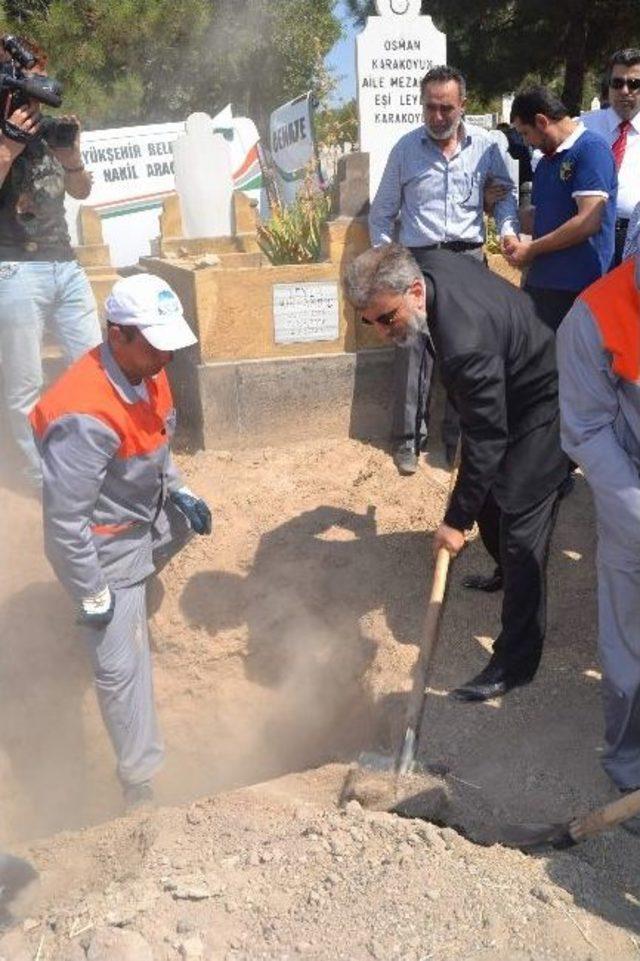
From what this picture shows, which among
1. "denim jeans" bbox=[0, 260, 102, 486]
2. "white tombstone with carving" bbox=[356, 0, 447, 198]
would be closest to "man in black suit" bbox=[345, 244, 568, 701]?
"denim jeans" bbox=[0, 260, 102, 486]

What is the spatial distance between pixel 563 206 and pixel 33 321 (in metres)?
2.72

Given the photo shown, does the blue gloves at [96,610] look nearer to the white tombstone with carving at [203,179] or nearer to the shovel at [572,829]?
the shovel at [572,829]

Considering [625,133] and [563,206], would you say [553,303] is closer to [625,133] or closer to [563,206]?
[563,206]

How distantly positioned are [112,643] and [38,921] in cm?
131

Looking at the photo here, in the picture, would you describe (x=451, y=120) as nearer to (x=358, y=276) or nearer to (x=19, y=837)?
(x=358, y=276)

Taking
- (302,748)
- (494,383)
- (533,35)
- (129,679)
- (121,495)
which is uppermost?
(533,35)

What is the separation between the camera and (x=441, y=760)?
398 centimetres

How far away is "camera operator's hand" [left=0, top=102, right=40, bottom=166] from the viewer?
4.72 metres

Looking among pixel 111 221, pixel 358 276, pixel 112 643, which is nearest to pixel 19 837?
pixel 112 643

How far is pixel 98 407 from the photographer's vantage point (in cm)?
372

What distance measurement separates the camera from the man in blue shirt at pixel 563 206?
486cm

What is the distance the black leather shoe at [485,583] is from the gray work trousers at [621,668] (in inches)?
54.4

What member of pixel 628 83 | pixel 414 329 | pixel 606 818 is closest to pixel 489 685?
pixel 606 818

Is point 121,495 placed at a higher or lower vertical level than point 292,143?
lower
